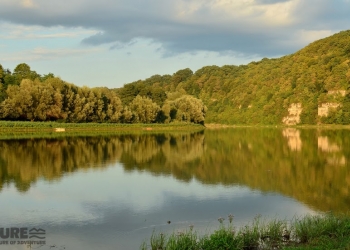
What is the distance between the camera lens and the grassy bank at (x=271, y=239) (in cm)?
915

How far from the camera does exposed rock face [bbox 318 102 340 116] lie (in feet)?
375

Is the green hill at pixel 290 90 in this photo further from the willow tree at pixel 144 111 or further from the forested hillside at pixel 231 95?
the willow tree at pixel 144 111

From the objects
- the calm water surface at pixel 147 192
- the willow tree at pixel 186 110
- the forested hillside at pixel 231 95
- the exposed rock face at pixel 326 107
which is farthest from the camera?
the exposed rock face at pixel 326 107

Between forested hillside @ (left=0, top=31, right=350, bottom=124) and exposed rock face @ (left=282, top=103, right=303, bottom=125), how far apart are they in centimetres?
29

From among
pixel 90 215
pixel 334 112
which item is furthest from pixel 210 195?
pixel 334 112

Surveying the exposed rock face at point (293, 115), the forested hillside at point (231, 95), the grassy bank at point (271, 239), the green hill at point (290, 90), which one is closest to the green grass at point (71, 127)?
the forested hillside at point (231, 95)

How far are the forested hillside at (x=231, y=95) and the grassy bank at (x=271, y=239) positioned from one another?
5703cm

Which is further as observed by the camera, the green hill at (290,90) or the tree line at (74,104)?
the green hill at (290,90)

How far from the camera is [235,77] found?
551 feet

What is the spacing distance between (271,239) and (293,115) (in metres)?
117

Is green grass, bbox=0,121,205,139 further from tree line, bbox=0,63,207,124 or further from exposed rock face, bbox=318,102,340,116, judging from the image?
exposed rock face, bbox=318,102,340,116

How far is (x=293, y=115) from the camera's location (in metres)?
123

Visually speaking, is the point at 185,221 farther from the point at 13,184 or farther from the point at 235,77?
the point at 235,77

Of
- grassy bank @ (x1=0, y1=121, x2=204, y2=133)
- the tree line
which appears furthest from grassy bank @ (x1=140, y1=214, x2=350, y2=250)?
the tree line
